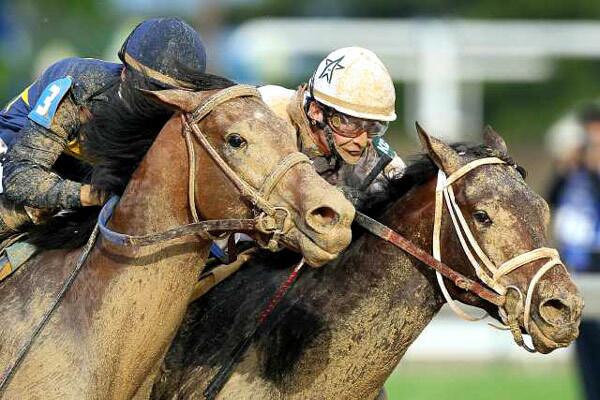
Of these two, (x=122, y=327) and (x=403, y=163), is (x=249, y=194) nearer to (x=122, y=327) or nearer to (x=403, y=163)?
(x=122, y=327)

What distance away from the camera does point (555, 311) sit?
19.9 ft

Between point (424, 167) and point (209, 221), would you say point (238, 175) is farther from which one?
point (424, 167)

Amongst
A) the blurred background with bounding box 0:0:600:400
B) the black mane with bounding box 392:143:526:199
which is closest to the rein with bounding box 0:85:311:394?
the black mane with bounding box 392:143:526:199

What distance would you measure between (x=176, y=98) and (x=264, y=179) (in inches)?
21.3

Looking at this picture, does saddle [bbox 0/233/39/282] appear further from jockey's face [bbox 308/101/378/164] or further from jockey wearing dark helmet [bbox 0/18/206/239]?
jockey's face [bbox 308/101/378/164]

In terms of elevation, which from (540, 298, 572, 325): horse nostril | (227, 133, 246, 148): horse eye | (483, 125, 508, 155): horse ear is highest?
(227, 133, 246, 148): horse eye

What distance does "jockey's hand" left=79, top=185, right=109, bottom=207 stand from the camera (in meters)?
6.20

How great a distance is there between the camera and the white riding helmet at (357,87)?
6.61 m

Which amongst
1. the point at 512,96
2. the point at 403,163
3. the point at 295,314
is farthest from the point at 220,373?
the point at 512,96

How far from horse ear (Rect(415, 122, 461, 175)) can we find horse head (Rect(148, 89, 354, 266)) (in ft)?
2.87

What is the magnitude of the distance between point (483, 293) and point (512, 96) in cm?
3822

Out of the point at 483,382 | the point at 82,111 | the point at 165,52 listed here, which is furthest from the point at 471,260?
the point at 483,382

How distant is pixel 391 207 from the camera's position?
265 inches

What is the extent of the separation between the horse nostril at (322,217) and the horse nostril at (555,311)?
1061mm
